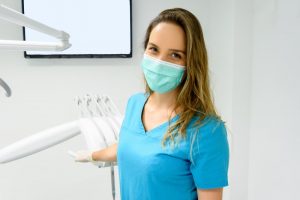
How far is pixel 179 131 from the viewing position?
3.11 ft

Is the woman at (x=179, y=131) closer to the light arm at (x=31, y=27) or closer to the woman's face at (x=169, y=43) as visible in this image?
the woman's face at (x=169, y=43)

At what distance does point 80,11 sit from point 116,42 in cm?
30

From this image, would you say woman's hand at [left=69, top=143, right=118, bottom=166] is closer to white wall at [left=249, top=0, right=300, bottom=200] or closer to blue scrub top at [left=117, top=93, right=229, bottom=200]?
blue scrub top at [left=117, top=93, right=229, bottom=200]

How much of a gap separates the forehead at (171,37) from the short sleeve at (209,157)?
260 millimetres

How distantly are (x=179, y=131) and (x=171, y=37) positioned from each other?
0.29 meters

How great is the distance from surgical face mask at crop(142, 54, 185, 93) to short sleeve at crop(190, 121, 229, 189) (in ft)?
0.59

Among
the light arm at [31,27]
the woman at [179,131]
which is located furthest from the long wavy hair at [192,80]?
the light arm at [31,27]

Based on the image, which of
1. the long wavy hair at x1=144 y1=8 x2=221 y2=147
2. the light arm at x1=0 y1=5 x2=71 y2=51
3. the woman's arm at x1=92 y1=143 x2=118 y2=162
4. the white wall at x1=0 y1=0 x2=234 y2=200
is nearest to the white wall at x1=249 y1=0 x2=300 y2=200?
the white wall at x1=0 y1=0 x2=234 y2=200

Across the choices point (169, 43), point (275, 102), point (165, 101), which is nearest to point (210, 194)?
point (165, 101)

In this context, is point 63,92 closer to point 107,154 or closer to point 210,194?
point 107,154

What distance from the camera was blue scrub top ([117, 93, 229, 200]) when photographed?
92 centimetres

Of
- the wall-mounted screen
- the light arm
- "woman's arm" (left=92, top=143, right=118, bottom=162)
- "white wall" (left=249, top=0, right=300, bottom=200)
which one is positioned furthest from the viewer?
the wall-mounted screen

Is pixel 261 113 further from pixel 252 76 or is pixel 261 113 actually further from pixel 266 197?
pixel 266 197

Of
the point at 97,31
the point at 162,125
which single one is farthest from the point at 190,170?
the point at 97,31
